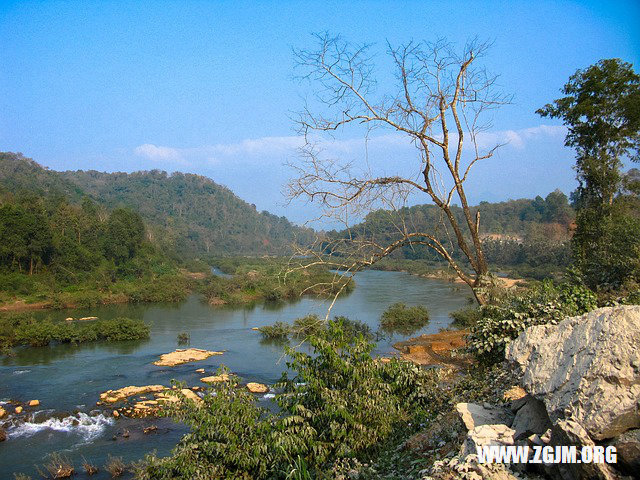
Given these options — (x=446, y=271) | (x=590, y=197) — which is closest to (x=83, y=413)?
(x=590, y=197)

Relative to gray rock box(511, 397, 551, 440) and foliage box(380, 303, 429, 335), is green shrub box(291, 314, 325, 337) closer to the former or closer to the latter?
gray rock box(511, 397, 551, 440)

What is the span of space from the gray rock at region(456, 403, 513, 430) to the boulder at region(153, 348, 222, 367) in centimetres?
1264

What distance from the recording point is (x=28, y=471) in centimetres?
858

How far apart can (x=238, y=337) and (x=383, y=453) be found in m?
15.8

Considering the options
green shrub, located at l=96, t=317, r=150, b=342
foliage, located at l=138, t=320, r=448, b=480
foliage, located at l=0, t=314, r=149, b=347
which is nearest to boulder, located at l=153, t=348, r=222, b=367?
green shrub, located at l=96, t=317, r=150, b=342

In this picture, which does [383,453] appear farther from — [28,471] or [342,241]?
[28,471]

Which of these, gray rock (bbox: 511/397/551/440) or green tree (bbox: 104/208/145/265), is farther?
green tree (bbox: 104/208/145/265)

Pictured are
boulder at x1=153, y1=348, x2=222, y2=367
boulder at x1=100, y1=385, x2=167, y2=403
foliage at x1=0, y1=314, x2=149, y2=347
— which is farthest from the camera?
foliage at x1=0, y1=314, x2=149, y2=347

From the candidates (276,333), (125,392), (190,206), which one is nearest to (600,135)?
(276,333)

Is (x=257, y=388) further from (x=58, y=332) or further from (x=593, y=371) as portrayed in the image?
(x=593, y=371)

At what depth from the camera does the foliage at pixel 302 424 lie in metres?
4.59

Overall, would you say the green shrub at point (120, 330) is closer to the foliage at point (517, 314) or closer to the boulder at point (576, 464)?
the foliage at point (517, 314)

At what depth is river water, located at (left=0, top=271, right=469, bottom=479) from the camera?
954 centimetres

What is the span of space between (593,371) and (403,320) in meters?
18.7
